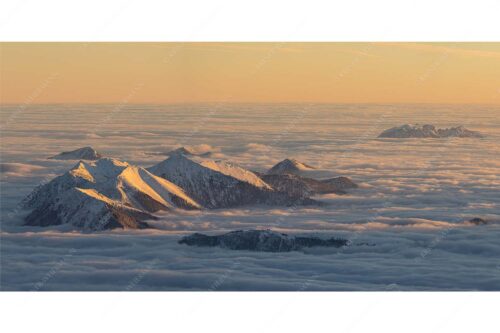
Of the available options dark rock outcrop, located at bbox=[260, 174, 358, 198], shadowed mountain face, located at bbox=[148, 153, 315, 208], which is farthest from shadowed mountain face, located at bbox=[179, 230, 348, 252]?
dark rock outcrop, located at bbox=[260, 174, 358, 198]

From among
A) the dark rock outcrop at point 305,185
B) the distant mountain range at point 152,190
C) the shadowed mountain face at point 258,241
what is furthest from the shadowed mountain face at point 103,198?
the shadowed mountain face at point 258,241

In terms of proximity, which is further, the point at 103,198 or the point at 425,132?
the point at 425,132

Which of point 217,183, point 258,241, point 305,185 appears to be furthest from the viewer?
point 305,185

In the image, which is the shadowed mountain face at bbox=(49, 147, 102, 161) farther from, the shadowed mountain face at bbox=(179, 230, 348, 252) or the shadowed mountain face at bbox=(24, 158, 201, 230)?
the shadowed mountain face at bbox=(179, 230, 348, 252)

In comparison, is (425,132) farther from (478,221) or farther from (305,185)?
(478,221)

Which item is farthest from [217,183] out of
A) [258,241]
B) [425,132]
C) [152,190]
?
[425,132]

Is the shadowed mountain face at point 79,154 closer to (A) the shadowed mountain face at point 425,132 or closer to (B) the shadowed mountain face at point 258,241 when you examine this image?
(B) the shadowed mountain face at point 258,241

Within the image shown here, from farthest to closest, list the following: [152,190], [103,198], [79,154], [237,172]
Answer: [79,154] < [237,172] < [152,190] < [103,198]
